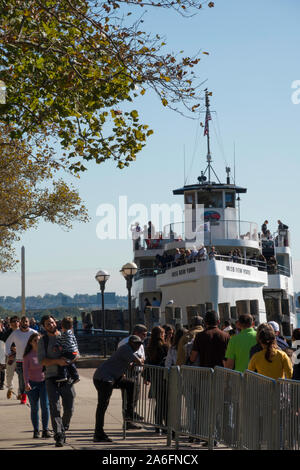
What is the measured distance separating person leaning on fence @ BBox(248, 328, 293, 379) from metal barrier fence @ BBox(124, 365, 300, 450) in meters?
0.48

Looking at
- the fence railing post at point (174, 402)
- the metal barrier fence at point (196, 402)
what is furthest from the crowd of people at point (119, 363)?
the metal barrier fence at point (196, 402)

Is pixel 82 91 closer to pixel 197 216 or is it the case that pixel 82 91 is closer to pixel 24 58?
pixel 24 58

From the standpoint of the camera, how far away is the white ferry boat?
38156 millimetres

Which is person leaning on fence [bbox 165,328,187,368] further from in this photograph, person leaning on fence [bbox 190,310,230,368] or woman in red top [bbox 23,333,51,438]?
woman in red top [bbox 23,333,51,438]

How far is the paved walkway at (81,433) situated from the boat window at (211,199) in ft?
A: 99.0

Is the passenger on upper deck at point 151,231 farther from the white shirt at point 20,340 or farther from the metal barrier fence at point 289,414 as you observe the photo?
the metal barrier fence at point 289,414

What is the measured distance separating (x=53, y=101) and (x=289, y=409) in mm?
8234

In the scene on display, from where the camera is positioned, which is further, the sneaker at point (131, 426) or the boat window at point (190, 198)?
the boat window at point (190, 198)

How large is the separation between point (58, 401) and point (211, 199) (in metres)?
36.5

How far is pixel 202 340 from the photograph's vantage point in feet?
37.8

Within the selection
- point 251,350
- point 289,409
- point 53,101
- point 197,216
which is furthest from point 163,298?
point 289,409

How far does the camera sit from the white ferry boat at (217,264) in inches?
1502

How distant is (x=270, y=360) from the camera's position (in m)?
9.46

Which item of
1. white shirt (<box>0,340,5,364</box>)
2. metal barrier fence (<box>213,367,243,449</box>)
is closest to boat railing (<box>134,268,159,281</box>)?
white shirt (<box>0,340,5,364</box>)
